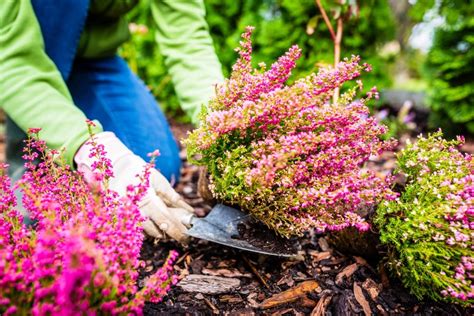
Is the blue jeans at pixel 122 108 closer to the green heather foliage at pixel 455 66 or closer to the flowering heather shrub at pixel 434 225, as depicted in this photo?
the flowering heather shrub at pixel 434 225

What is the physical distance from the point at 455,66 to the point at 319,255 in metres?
2.62

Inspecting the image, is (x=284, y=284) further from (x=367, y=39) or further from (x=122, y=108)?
(x=367, y=39)

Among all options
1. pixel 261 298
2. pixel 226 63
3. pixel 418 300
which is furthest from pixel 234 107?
pixel 226 63

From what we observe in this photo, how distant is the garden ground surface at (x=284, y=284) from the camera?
4.54ft

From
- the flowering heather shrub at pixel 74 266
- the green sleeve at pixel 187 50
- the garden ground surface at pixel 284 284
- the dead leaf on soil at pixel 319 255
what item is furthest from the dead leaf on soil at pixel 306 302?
the green sleeve at pixel 187 50

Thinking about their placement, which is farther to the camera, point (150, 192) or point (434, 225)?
point (150, 192)

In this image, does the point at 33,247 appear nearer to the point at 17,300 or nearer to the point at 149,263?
the point at 17,300

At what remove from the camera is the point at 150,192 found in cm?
153

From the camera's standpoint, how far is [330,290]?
1468 millimetres

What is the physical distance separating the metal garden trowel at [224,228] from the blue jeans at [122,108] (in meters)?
0.86

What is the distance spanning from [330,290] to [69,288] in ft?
3.21

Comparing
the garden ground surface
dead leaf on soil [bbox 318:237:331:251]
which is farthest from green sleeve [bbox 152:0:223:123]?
dead leaf on soil [bbox 318:237:331:251]

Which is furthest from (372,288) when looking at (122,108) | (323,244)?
(122,108)

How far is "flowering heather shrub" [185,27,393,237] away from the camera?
1.24 meters
